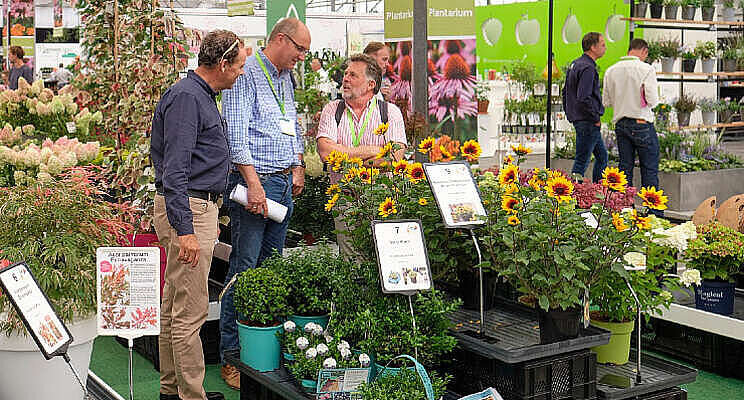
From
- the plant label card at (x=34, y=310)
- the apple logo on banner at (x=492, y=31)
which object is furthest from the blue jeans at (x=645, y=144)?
the plant label card at (x=34, y=310)

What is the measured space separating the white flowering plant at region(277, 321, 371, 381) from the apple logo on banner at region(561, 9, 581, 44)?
382 inches

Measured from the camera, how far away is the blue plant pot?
4.23m

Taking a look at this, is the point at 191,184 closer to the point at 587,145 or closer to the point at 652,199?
the point at 652,199

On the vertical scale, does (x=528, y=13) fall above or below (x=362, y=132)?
above

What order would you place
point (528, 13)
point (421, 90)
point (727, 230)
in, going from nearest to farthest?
1. point (727, 230)
2. point (421, 90)
3. point (528, 13)

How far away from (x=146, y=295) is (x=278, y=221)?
1413mm

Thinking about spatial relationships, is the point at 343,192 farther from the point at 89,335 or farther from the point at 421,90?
the point at 421,90

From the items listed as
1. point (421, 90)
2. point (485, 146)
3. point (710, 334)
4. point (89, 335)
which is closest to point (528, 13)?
point (485, 146)

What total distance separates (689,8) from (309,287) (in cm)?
830

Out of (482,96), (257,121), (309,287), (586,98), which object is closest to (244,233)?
(257,121)

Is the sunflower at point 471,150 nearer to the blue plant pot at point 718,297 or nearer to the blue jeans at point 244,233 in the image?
the blue jeans at point 244,233

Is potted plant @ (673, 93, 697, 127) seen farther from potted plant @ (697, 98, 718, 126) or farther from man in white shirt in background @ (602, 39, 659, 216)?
man in white shirt in background @ (602, 39, 659, 216)

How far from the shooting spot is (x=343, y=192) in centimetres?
339

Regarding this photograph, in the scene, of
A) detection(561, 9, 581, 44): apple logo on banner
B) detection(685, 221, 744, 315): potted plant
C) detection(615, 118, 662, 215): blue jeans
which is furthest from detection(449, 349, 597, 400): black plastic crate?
detection(561, 9, 581, 44): apple logo on banner
